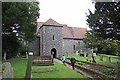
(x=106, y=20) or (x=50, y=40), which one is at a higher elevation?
(x=106, y=20)

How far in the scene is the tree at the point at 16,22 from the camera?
26.1 m

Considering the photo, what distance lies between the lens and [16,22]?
86.6 ft

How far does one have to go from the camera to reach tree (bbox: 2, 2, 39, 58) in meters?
26.1

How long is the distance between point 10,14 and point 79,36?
43.0 metres

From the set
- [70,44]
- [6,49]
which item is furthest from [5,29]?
[70,44]

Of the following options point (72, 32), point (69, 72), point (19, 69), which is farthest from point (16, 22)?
point (72, 32)

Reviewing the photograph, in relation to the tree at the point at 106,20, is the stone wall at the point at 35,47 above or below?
below

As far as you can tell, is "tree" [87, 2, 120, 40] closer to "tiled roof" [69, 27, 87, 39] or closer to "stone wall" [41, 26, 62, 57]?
"stone wall" [41, 26, 62, 57]

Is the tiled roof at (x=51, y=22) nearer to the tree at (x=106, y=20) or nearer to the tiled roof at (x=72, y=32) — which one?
the tiled roof at (x=72, y=32)

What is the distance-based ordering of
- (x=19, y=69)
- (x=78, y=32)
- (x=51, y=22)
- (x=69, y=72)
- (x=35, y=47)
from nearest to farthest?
(x=69, y=72)
(x=19, y=69)
(x=51, y=22)
(x=35, y=47)
(x=78, y=32)

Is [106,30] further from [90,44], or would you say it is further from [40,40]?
[40,40]

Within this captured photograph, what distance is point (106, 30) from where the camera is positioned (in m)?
25.9

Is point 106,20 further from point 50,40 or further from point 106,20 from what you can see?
point 50,40

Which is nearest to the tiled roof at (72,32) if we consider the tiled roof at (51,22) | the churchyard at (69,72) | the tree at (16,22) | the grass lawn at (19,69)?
the tiled roof at (51,22)
